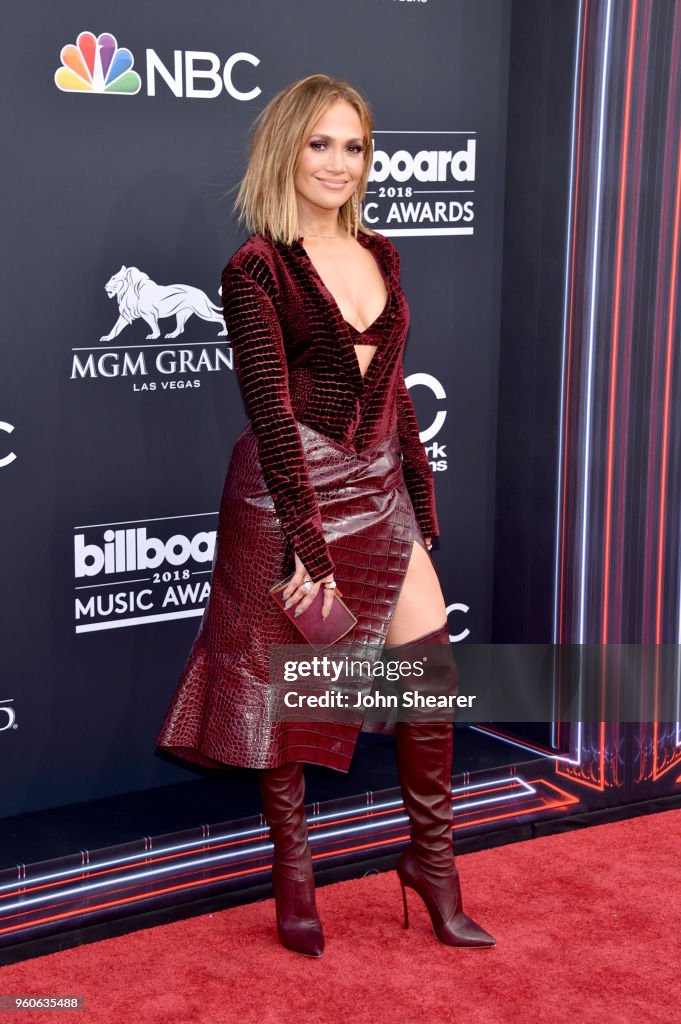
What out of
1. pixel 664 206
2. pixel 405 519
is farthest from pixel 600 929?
pixel 664 206

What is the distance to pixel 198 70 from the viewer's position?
3.21m

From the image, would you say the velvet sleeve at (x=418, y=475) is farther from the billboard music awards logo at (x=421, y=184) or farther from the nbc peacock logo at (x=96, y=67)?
the nbc peacock logo at (x=96, y=67)

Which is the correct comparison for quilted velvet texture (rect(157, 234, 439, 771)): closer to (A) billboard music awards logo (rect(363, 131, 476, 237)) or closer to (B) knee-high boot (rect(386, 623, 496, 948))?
(B) knee-high boot (rect(386, 623, 496, 948))

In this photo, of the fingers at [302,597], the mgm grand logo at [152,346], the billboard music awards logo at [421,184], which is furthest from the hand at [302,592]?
the billboard music awards logo at [421,184]

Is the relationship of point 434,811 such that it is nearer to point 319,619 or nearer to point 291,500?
point 319,619

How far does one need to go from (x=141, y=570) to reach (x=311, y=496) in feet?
2.76

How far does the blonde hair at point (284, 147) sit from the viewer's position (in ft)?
8.79

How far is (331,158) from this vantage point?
2701 mm

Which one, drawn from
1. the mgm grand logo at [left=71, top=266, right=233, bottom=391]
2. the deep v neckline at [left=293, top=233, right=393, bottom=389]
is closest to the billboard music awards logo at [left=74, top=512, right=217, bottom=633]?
the mgm grand logo at [left=71, top=266, right=233, bottom=391]

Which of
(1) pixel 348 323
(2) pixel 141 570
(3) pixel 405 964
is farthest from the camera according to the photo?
(2) pixel 141 570

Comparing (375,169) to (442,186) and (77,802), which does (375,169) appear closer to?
(442,186)

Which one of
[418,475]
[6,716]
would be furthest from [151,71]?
[6,716]

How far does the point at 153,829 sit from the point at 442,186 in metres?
1.79

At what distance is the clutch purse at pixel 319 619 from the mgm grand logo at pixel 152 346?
2.52ft
